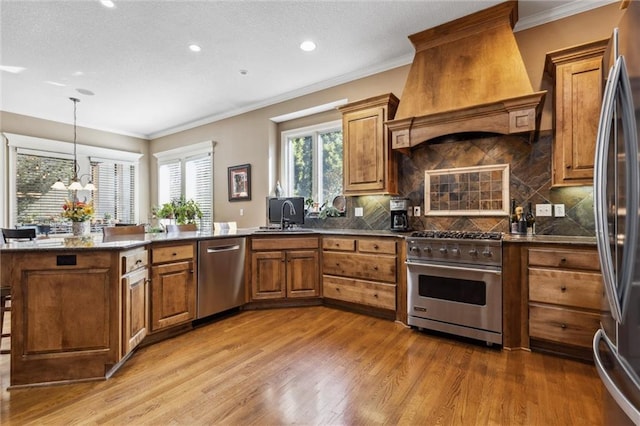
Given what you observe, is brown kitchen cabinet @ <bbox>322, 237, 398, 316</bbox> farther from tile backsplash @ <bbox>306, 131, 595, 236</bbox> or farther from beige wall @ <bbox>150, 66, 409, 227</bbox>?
beige wall @ <bbox>150, 66, 409, 227</bbox>

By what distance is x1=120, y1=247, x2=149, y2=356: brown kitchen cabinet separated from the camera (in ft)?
6.99

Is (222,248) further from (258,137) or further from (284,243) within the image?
(258,137)

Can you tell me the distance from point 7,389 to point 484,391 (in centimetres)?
297

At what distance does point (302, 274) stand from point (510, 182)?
2407mm

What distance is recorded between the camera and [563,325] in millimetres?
2244

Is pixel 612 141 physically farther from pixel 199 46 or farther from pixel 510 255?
pixel 199 46

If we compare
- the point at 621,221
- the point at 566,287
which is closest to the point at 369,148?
the point at 566,287

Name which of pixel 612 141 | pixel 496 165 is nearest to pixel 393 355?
pixel 612 141

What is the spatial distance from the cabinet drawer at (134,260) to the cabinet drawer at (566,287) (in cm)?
309

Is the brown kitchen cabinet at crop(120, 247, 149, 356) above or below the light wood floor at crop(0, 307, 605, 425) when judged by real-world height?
above

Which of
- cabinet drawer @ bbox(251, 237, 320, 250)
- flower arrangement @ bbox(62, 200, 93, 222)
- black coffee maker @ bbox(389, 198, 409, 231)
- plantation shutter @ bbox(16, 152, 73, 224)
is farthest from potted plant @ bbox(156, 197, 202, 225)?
black coffee maker @ bbox(389, 198, 409, 231)

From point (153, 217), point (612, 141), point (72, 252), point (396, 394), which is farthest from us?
point (153, 217)

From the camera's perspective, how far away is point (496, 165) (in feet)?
9.88

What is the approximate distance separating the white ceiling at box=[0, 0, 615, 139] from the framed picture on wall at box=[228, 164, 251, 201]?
1051 millimetres
